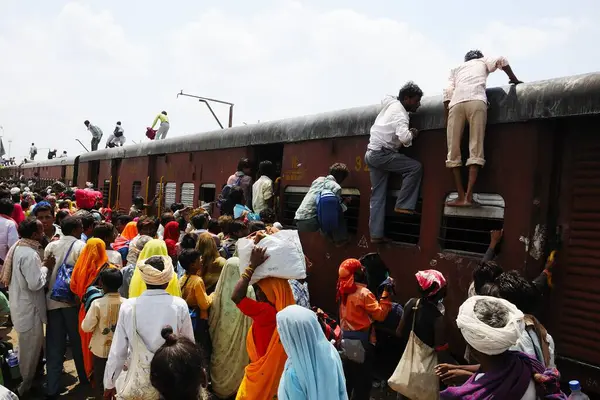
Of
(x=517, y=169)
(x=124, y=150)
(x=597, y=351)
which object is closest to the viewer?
(x=597, y=351)

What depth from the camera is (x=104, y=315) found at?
3674mm

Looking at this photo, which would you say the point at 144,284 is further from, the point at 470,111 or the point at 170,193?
the point at 170,193

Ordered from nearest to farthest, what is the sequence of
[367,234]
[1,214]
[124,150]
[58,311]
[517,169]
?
[517,169] < [58,311] < [367,234] < [1,214] < [124,150]

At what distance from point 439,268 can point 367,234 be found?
3.11 ft

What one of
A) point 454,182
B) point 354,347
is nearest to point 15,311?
point 354,347

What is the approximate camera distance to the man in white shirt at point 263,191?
5.98m

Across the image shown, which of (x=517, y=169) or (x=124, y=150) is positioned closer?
(x=517, y=169)

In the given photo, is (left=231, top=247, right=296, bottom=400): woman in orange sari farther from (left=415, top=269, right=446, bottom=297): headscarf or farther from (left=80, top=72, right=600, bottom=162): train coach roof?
(left=80, top=72, right=600, bottom=162): train coach roof

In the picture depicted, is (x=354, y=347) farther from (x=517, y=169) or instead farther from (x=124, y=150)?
(x=124, y=150)

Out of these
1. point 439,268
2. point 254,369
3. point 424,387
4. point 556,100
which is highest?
point 556,100

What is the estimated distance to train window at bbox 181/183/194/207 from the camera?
8.45 meters

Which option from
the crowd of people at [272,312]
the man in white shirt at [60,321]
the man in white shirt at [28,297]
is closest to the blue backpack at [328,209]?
the crowd of people at [272,312]

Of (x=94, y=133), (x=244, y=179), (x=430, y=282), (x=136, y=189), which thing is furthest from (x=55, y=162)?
(x=430, y=282)

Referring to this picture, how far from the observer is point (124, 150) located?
38.1ft
